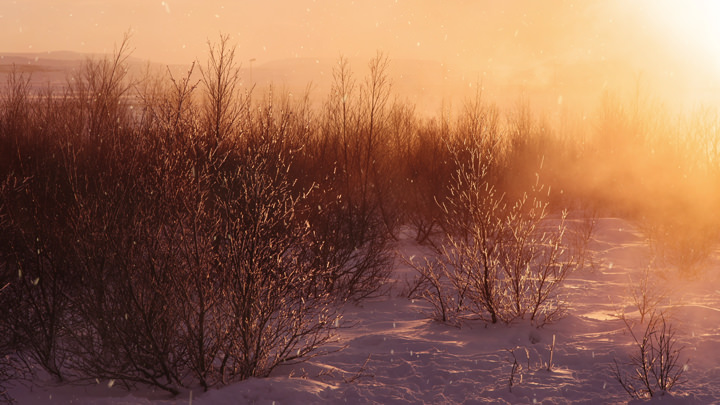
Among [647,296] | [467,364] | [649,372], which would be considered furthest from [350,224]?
[649,372]

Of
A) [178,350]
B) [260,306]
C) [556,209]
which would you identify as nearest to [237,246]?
[260,306]

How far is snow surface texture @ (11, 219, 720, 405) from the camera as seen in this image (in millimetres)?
4691

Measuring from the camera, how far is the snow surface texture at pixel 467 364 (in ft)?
15.4

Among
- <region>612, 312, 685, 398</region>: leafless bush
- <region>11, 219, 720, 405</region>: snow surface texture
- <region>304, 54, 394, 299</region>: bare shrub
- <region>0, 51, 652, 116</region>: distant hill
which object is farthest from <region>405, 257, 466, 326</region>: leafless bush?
<region>0, 51, 652, 116</region>: distant hill

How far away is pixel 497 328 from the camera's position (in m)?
6.50

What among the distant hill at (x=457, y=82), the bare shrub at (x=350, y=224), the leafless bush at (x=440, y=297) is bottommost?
the leafless bush at (x=440, y=297)

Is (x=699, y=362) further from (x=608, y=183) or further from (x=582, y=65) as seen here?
(x=582, y=65)

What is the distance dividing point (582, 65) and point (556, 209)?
73589mm

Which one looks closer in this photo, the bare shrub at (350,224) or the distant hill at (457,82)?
the bare shrub at (350,224)

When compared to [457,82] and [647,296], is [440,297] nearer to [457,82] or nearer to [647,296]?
[647,296]

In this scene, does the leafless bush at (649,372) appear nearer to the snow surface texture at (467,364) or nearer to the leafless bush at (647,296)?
the snow surface texture at (467,364)

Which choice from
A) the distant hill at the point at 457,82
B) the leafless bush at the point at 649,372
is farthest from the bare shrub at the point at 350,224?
the distant hill at the point at 457,82

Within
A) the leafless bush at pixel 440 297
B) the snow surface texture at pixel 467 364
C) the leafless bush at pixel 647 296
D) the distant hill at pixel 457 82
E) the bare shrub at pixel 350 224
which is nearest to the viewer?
the snow surface texture at pixel 467 364

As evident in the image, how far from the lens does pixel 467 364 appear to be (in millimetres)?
5516
